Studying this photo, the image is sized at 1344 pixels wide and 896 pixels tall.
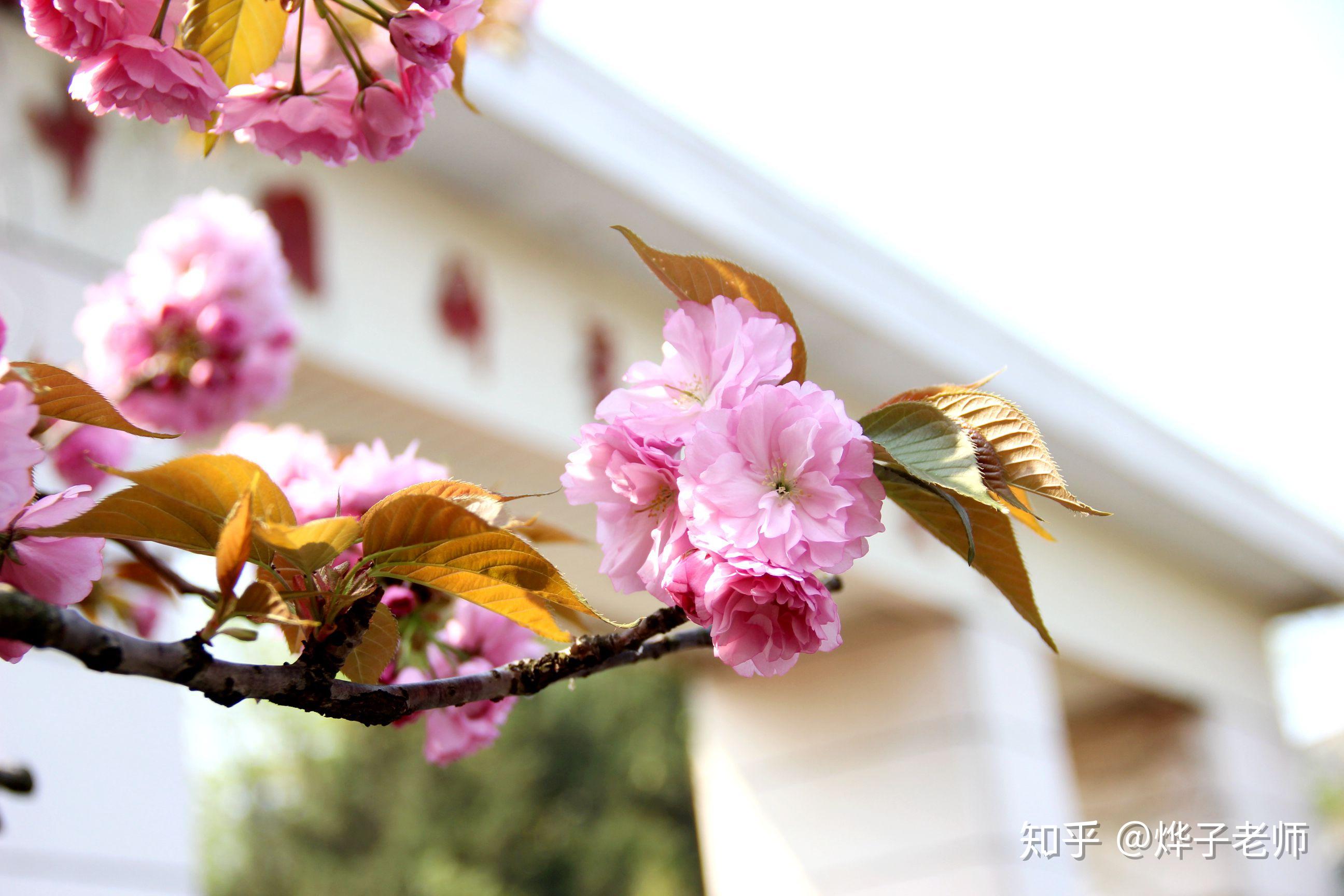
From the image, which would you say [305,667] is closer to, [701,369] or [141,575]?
[701,369]

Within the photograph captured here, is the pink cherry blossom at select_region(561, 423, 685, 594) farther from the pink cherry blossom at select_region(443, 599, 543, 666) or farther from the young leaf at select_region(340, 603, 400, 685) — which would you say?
the pink cherry blossom at select_region(443, 599, 543, 666)

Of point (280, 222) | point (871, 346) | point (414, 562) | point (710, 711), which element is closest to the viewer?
point (414, 562)

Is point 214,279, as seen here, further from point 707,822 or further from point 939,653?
point 707,822

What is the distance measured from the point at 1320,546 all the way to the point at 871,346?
2.70 meters

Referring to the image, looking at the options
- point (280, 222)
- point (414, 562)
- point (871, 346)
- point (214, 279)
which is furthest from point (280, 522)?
point (871, 346)

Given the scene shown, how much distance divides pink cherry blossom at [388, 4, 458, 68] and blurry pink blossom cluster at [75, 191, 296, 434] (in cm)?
67

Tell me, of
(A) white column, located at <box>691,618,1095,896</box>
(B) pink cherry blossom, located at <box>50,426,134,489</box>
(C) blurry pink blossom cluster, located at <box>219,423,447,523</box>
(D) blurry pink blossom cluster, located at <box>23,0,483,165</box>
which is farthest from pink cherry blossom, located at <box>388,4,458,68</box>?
(A) white column, located at <box>691,618,1095,896</box>

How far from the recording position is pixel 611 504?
0.45 meters

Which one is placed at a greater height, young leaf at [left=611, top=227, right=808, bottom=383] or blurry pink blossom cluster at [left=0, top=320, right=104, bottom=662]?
young leaf at [left=611, top=227, right=808, bottom=383]

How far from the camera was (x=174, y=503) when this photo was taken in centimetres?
37

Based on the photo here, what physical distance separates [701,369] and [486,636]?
0.27 metres

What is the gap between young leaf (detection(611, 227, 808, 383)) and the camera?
0.46 metres

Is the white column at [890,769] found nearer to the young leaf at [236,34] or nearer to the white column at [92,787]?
the white column at [92,787]

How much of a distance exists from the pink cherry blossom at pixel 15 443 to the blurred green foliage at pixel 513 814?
9212 millimetres
